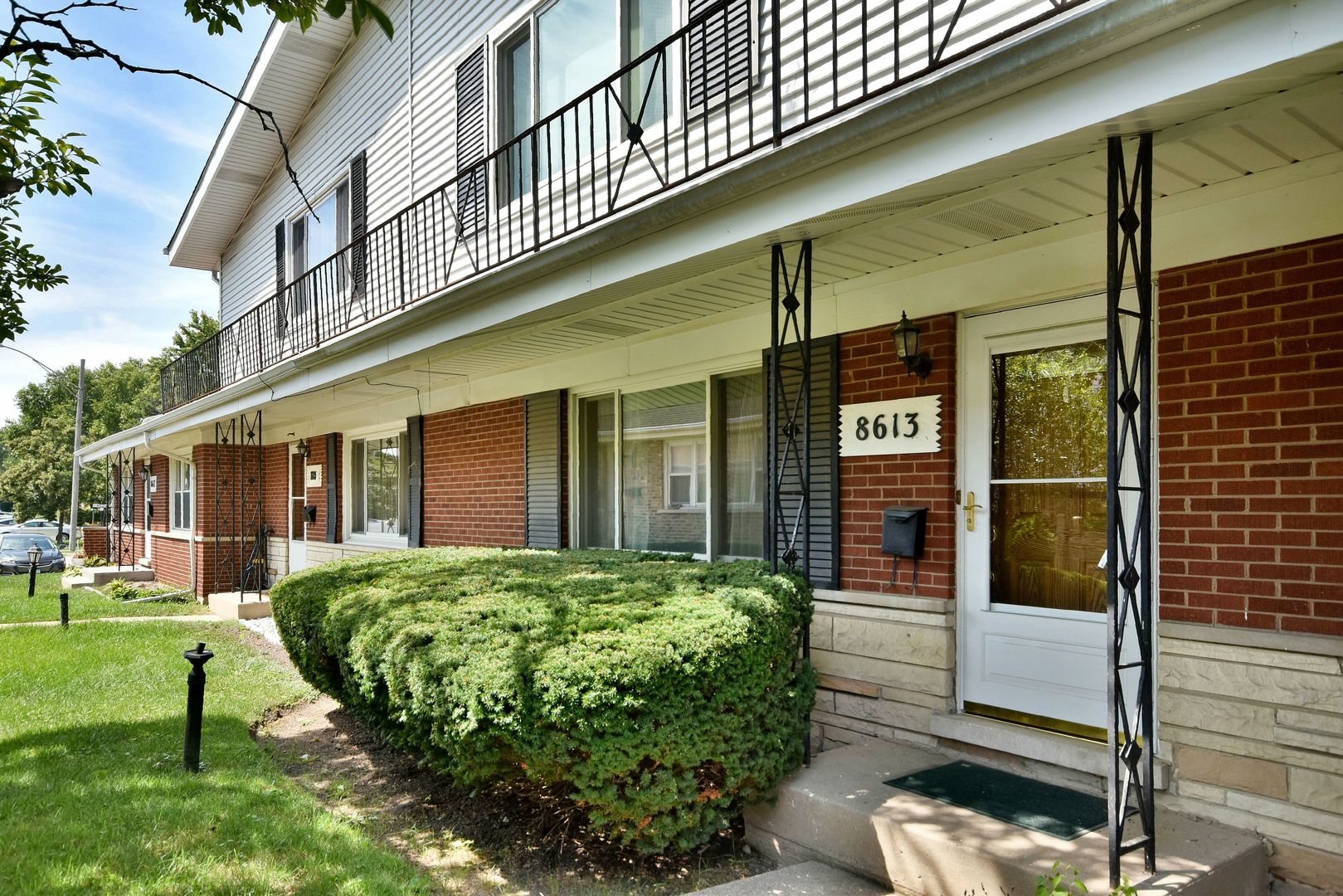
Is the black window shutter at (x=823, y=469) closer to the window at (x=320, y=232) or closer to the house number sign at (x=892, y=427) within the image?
the house number sign at (x=892, y=427)

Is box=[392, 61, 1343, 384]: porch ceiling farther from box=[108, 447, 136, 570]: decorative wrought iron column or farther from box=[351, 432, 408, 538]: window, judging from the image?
box=[108, 447, 136, 570]: decorative wrought iron column

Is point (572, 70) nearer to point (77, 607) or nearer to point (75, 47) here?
point (75, 47)

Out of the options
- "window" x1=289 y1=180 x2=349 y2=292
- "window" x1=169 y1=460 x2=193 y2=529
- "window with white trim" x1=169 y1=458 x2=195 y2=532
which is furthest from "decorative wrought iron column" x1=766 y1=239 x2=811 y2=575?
"window" x1=169 y1=460 x2=193 y2=529

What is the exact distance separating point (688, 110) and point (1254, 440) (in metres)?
3.88

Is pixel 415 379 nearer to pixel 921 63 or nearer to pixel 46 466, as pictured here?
pixel 921 63

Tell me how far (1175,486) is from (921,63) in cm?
244

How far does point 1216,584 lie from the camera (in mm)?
Answer: 3613

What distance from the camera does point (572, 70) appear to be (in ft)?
23.4

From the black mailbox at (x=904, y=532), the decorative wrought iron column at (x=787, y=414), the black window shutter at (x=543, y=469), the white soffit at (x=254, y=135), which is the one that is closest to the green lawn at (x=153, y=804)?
the decorative wrought iron column at (x=787, y=414)

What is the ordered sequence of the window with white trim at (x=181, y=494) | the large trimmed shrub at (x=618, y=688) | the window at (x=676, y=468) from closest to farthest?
1. the large trimmed shrub at (x=618, y=688)
2. the window at (x=676, y=468)
3. the window with white trim at (x=181, y=494)

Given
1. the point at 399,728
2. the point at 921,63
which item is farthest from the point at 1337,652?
the point at 399,728

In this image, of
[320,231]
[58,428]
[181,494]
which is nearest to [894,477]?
[320,231]

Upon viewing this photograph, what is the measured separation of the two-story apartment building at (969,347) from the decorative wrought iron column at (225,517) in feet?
27.5

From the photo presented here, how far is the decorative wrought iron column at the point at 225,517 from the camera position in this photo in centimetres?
1498
